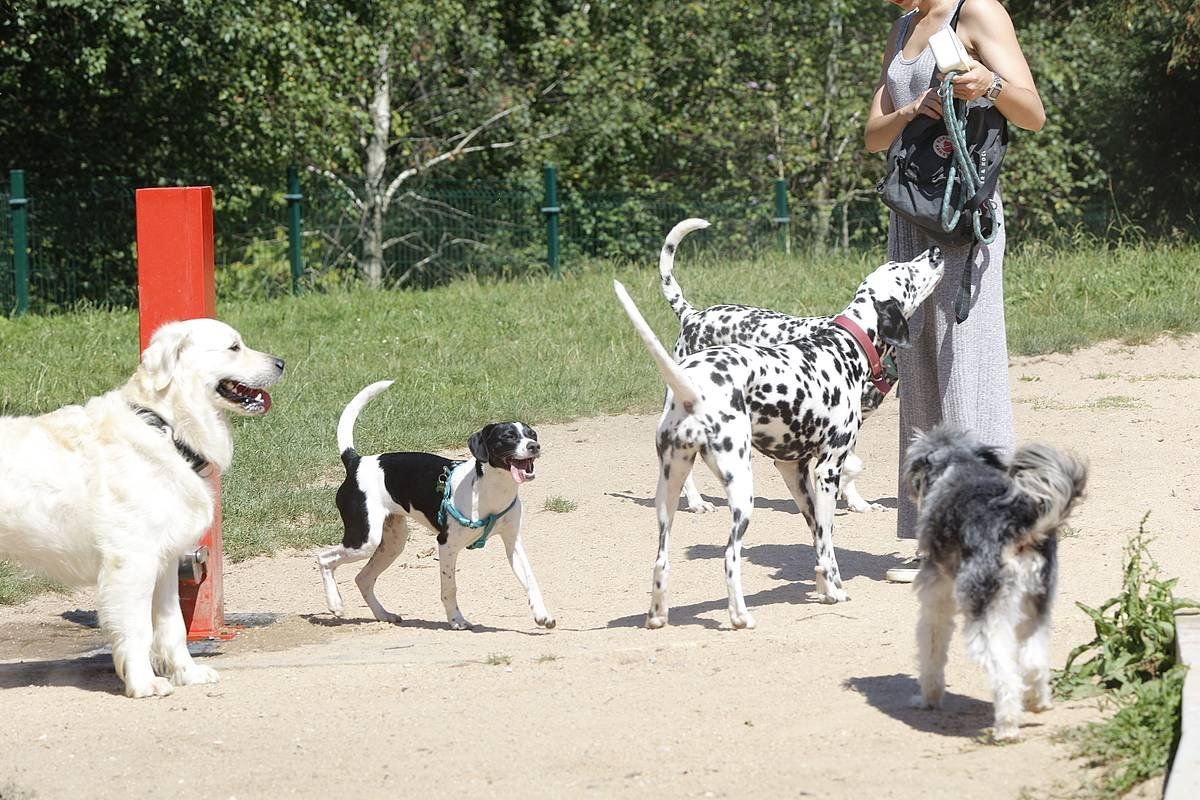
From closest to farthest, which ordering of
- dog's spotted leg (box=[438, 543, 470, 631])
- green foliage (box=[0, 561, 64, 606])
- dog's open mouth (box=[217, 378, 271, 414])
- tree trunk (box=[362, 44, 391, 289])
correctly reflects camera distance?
dog's open mouth (box=[217, 378, 271, 414]) → dog's spotted leg (box=[438, 543, 470, 631]) → green foliage (box=[0, 561, 64, 606]) → tree trunk (box=[362, 44, 391, 289])

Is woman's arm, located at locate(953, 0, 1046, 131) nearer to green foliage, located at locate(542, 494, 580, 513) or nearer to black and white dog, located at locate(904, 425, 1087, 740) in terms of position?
black and white dog, located at locate(904, 425, 1087, 740)

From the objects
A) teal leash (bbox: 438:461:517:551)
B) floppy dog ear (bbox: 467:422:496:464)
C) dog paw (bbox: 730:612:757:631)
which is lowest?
dog paw (bbox: 730:612:757:631)

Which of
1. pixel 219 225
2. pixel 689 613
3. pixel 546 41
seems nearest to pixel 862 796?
pixel 689 613

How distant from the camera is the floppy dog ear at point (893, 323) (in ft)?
21.3

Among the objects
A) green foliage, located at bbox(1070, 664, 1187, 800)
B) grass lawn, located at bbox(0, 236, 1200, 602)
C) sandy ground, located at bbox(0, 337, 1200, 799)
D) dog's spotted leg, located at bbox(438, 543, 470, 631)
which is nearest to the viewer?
green foliage, located at bbox(1070, 664, 1187, 800)

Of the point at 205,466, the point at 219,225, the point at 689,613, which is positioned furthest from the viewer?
the point at 219,225

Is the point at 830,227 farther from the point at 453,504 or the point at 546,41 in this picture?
the point at 453,504

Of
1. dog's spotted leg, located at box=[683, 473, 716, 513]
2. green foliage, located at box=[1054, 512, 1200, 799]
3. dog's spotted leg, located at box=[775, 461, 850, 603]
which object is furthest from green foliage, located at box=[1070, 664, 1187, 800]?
dog's spotted leg, located at box=[683, 473, 716, 513]

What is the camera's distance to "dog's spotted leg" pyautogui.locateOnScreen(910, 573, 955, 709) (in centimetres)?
465

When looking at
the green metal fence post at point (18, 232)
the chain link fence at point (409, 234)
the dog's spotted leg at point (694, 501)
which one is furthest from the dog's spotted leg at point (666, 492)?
the chain link fence at point (409, 234)

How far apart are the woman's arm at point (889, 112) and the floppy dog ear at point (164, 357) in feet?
9.56

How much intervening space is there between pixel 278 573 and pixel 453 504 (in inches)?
68.4

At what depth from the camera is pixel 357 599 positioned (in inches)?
294

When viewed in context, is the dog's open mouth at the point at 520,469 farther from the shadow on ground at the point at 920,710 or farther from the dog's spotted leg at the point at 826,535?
the shadow on ground at the point at 920,710
